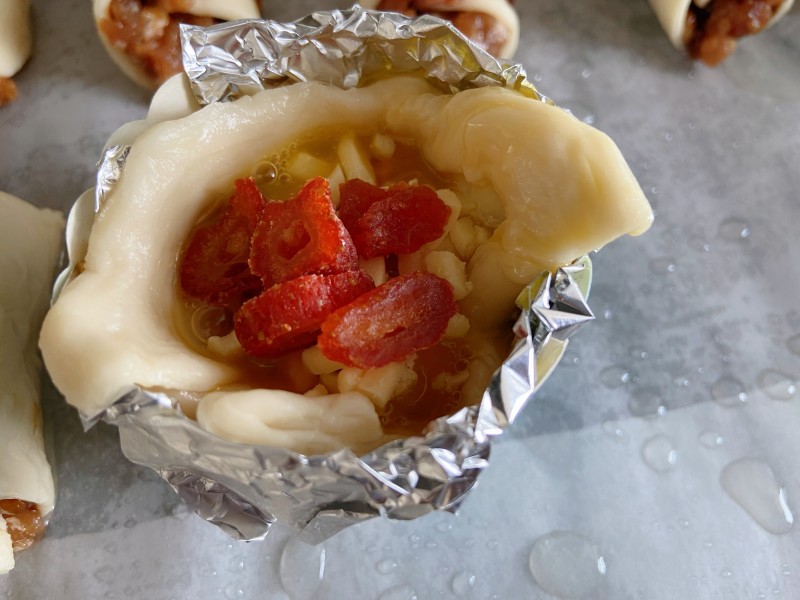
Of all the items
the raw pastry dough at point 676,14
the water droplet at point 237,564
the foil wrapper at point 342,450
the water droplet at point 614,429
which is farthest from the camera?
the raw pastry dough at point 676,14

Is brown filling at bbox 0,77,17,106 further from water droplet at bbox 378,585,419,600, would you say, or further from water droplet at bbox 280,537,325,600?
A: water droplet at bbox 378,585,419,600

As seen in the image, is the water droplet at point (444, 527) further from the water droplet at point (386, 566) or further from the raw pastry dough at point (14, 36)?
the raw pastry dough at point (14, 36)

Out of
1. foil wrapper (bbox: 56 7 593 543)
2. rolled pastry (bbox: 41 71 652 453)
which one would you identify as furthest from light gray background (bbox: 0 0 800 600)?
rolled pastry (bbox: 41 71 652 453)

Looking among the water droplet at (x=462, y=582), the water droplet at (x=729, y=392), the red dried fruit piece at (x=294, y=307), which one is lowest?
the water droplet at (x=462, y=582)

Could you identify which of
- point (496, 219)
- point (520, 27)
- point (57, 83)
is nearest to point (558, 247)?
point (496, 219)

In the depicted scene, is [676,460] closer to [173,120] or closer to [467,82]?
[467,82]

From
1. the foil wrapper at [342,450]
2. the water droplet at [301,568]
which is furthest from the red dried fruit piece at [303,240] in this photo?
the water droplet at [301,568]
